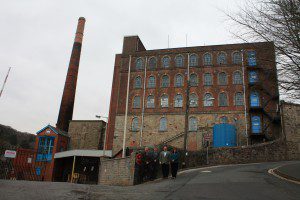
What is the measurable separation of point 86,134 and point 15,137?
19180 millimetres

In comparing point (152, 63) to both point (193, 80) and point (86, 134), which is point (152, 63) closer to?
point (193, 80)

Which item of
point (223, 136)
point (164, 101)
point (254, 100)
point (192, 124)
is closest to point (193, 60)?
point (164, 101)

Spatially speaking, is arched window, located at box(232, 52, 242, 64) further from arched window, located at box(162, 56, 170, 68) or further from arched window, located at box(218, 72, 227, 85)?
arched window, located at box(162, 56, 170, 68)

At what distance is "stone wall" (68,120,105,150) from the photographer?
44406 mm

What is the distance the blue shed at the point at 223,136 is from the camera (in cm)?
3375

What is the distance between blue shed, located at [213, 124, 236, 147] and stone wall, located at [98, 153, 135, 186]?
16786mm

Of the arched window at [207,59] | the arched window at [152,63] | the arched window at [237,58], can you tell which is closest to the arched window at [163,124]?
the arched window at [152,63]

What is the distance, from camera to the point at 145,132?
1624 inches

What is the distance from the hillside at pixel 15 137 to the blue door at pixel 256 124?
1538 inches

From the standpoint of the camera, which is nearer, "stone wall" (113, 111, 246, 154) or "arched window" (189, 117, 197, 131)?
"stone wall" (113, 111, 246, 154)

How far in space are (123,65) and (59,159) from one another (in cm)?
1619

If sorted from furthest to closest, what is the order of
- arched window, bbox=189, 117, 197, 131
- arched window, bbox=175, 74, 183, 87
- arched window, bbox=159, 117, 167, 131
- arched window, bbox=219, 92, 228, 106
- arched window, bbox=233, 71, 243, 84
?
arched window, bbox=175, 74, 183, 87, arched window, bbox=159, 117, 167, 131, arched window, bbox=233, 71, 243, 84, arched window, bbox=219, 92, 228, 106, arched window, bbox=189, 117, 197, 131

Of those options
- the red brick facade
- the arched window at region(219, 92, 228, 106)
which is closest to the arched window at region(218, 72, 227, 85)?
the red brick facade

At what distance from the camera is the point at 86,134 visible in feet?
147
